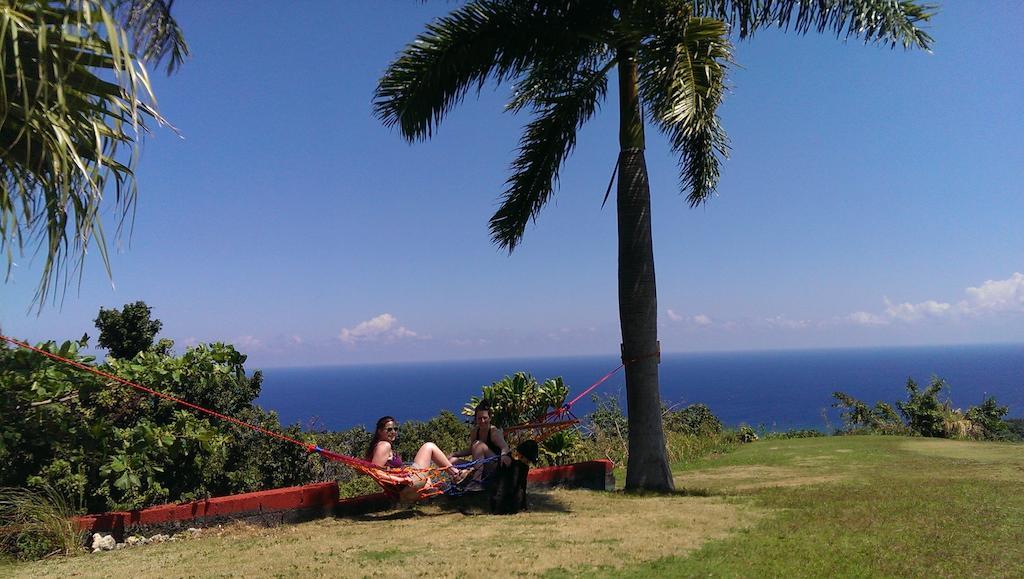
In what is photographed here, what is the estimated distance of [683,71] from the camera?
279 inches

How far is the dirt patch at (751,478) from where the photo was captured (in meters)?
7.82

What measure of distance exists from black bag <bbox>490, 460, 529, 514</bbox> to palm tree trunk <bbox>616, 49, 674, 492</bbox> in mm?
1975

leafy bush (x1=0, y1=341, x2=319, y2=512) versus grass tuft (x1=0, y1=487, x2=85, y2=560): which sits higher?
leafy bush (x1=0, y1=341, x2=319, y2=512)

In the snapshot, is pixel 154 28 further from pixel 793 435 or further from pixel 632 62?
pixel 793 435

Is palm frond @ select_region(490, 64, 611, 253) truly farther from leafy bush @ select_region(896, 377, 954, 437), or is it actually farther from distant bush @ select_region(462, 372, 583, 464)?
leafy bush @ select_region(896, 377, 954, 437)

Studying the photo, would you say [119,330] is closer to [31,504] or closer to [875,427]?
[31,504]

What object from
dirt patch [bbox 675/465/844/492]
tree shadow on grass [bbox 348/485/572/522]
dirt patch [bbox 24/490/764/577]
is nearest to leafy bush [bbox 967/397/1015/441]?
dirt patch [bbox 675/465/844/492]

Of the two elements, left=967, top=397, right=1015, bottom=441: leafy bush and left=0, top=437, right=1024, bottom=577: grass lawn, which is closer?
left=0, top=437, right=1024, bottom=577: grass lawn

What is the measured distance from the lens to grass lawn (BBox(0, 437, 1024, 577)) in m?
4.34

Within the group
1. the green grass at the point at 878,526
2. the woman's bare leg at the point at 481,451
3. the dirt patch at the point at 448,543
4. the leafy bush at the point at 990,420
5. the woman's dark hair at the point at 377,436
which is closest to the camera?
the green grass at the point at 878,526

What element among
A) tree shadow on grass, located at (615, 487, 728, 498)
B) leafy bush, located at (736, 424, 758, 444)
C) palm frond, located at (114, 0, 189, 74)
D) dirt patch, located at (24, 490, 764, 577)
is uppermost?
palm frond, located at (114, 0, 189, 74)

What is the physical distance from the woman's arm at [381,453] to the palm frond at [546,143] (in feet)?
12.1

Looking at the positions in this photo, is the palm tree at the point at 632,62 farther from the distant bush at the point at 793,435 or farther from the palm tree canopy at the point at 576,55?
the distant bush at the point at 793,435

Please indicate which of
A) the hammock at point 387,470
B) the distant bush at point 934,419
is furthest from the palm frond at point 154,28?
the distant bush at point 934,419
